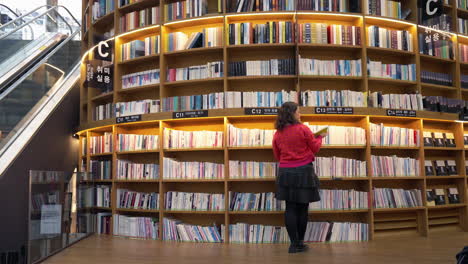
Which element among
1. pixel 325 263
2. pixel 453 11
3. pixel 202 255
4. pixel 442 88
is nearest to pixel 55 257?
pixel 202 255

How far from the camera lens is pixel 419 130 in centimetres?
491

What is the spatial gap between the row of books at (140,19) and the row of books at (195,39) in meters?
0.35

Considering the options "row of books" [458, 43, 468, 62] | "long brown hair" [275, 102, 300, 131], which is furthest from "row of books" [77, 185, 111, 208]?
"row of books" [458, 43, 468, 62]

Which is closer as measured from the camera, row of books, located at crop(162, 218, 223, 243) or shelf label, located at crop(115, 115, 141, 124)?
row of books, located at crop(162, 218, 223, 243)

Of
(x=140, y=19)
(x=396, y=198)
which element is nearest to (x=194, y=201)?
(x=396, y=198)

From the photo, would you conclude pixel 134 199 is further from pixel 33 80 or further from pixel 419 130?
pixel 419 130

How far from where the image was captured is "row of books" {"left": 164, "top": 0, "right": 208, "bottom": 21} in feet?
16.5

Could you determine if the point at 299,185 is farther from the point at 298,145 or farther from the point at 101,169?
the point at 101,169

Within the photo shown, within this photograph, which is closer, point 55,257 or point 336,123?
point 55,257

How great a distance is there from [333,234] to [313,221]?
0.26 meters

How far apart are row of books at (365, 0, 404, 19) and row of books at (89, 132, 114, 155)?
3.57 metres

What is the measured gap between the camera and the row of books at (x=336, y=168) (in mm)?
4516

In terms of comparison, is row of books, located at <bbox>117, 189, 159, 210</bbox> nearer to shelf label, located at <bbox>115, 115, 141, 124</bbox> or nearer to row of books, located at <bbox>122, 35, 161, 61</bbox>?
shelf label, located at <bbox>115, 115, 141, 124</bbox>

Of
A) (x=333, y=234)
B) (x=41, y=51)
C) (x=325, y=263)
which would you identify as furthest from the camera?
(x=41, y=51)
